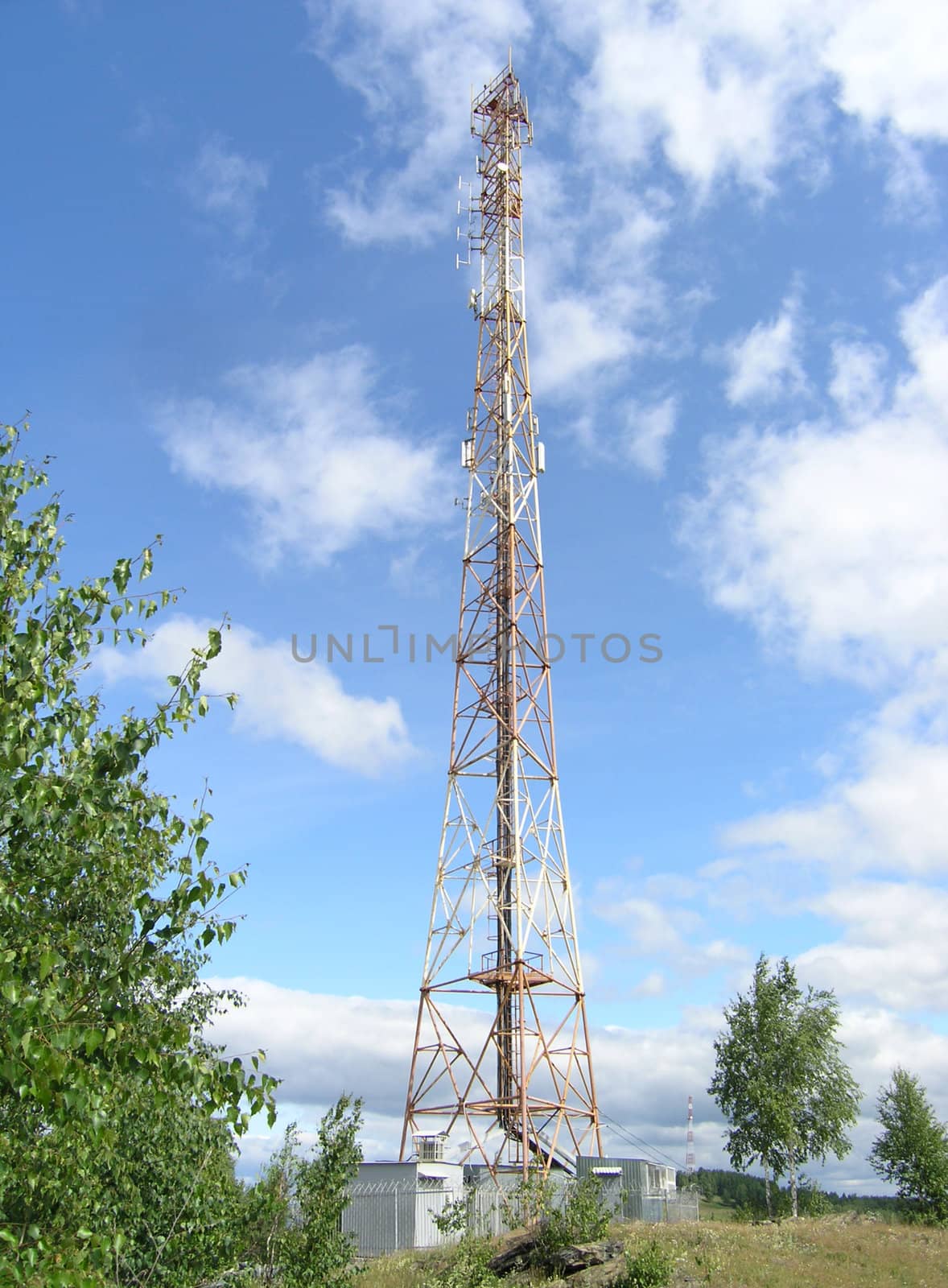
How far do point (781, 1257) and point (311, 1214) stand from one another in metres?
14.6

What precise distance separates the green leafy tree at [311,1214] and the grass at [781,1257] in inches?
285

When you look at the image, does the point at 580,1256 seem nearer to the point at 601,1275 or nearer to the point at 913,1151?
the point at 601,1275

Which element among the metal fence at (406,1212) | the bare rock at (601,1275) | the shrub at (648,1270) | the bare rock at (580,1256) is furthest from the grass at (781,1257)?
the metal fence at (406,1212)

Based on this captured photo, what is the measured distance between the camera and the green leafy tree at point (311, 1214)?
1645 cm

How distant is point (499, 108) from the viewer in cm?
4300

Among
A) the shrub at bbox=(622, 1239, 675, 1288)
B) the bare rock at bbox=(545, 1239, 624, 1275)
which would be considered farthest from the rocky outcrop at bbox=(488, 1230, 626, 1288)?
the shrub at bbox=(622, 1239, 675, 1288)

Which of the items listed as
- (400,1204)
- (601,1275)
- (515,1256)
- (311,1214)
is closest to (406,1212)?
(400,1204)

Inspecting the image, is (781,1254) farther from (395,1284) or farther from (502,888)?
(502,888)

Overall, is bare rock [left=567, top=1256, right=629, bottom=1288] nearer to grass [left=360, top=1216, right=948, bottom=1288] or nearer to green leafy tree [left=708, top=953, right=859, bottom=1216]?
grass [left=360, top=1216, right=948, bottom=1288]

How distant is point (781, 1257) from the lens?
2591 centimetres

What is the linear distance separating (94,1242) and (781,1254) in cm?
2421

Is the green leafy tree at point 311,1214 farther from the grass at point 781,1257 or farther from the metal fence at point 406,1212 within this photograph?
the metal fence at point 406,1212

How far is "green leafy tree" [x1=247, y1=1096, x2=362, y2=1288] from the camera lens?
1645cm

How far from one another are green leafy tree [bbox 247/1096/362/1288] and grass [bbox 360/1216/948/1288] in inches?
285
